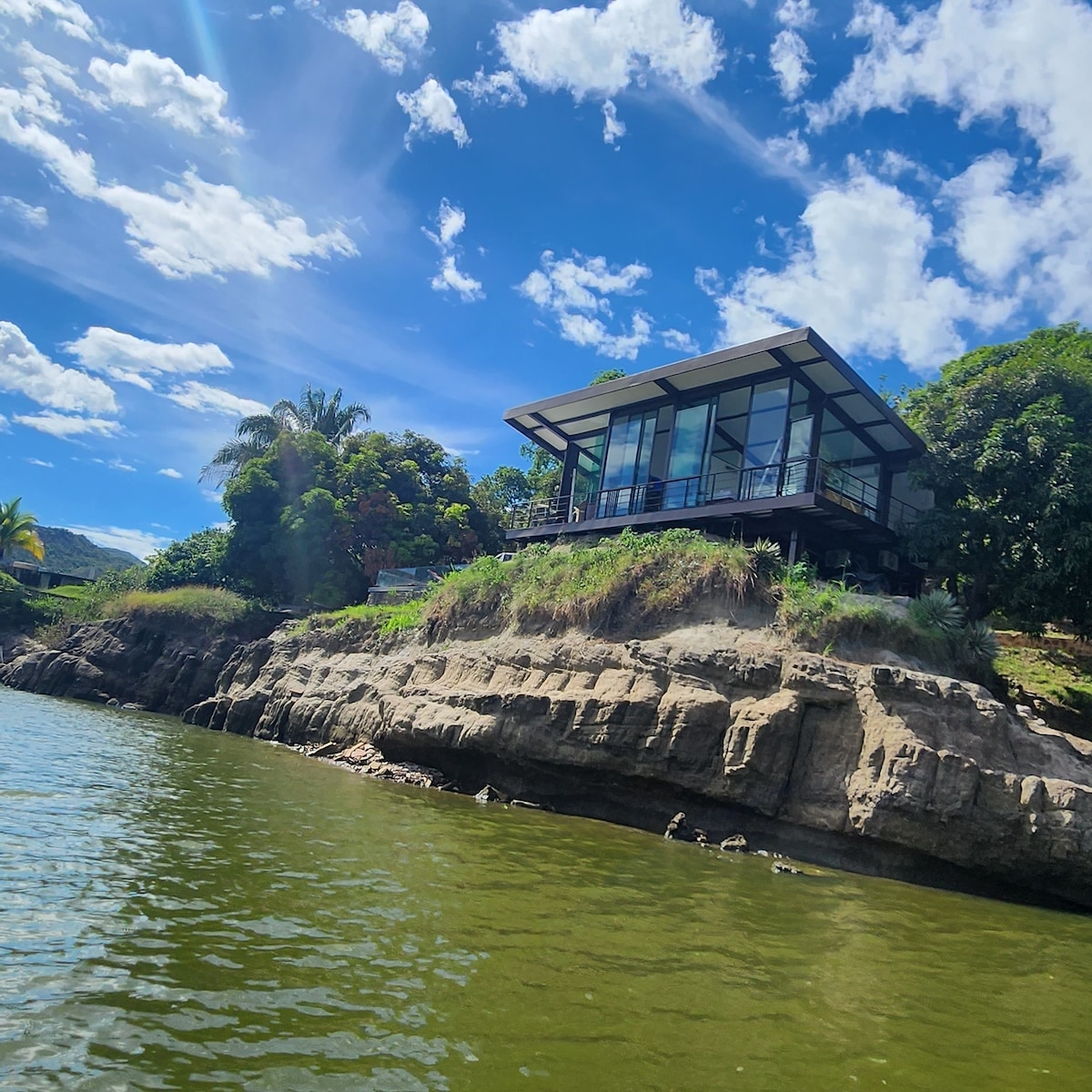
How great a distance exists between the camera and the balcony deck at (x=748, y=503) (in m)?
20.0

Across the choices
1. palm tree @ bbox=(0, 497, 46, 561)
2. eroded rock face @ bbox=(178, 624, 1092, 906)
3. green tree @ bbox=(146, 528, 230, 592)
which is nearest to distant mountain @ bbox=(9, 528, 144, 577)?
palm tree @ bbox=(0, 497, 46, 561)

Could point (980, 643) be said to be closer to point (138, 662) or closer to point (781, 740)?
point (781, 740)

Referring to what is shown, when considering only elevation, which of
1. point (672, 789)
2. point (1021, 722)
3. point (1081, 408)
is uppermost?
point (1081, 408)

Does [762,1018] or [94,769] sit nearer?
[762,1018]

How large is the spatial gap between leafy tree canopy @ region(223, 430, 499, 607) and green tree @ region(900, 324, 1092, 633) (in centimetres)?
2019

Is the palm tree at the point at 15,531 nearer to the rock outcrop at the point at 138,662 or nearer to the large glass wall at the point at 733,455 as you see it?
the rock outcrop at the point at 138,662

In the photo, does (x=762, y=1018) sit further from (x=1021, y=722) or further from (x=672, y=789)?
(x=1021, y=722)

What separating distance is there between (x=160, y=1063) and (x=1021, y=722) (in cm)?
1344

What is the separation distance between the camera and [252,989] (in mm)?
5234

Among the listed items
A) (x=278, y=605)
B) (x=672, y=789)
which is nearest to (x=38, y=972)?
(x=672, y=789)

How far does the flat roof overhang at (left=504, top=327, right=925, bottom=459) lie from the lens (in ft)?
67.8

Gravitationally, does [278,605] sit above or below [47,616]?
above

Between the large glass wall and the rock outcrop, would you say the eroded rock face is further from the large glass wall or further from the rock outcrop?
the rock outcrop

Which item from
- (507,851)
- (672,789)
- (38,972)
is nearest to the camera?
(38,972)
